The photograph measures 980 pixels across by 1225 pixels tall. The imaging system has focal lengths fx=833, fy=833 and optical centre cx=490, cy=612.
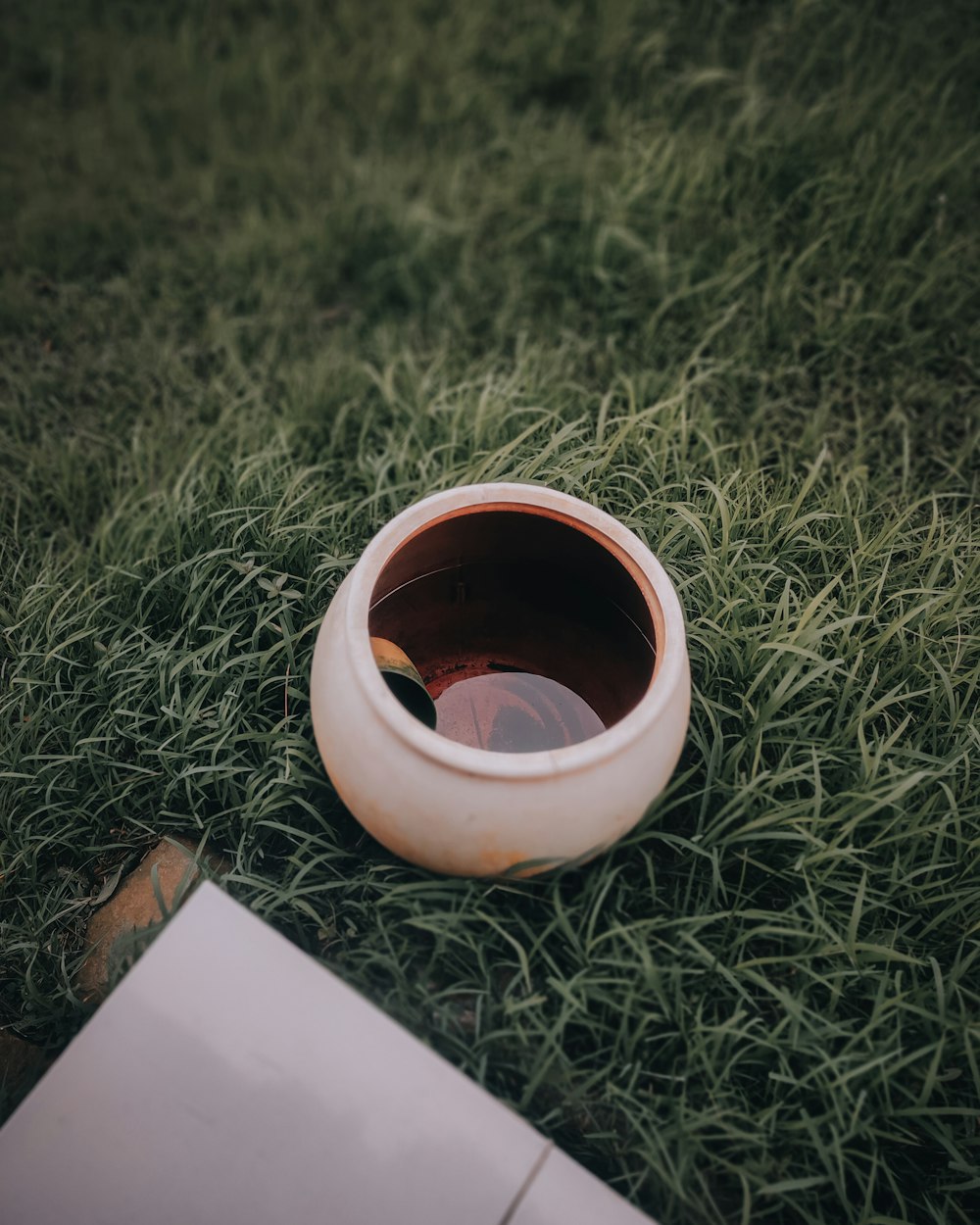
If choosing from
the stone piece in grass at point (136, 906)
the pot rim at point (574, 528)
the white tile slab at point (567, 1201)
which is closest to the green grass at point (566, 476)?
the stone piece in grass at point (136, 906)

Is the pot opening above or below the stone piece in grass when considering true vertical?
above

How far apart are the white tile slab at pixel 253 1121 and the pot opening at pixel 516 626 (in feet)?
2.13

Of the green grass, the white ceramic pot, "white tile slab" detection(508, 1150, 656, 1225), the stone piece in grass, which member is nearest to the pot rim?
the white ceramic pot

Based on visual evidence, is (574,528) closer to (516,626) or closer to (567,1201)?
(516,626)

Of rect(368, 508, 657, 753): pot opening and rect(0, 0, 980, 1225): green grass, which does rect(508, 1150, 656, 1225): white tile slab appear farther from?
rect(368, 508, 657, 753): pot opening

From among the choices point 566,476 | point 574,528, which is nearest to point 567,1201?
point 574,528

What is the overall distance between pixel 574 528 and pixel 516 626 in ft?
1.09

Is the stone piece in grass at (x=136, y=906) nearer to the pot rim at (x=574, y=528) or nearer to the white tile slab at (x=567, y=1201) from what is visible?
the pot rim at (x=574, y=528)

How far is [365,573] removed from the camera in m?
1.46

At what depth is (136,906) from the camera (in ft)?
5.64

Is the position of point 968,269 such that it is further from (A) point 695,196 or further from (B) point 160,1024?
(B) point 160,1024

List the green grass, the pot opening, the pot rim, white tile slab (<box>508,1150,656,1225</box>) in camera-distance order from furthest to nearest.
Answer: the pot opening
the green grass
the pot rim
white tile slab (<box>508,1150,656,1225</box>)

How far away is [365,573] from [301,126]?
2.67 metres

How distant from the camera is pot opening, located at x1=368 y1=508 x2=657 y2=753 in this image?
1.62 metres
